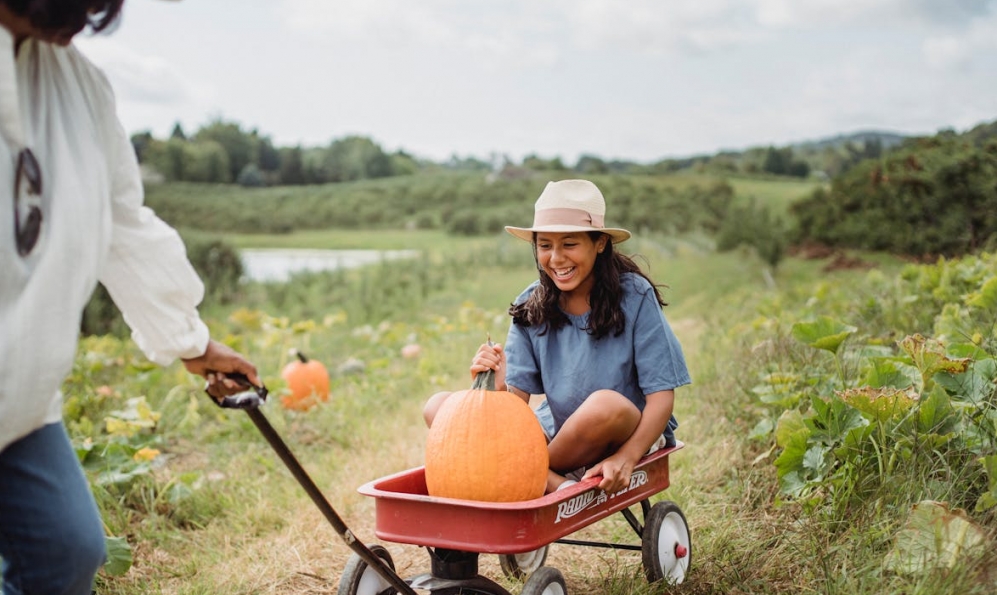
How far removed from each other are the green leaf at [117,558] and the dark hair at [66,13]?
6.64 feet

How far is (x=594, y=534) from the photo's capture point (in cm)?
384

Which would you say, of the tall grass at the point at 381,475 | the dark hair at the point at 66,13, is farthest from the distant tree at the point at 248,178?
the dark hair at the point at 66,13

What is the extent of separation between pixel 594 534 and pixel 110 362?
4.57m

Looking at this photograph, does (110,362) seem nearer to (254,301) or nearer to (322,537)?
(322,537)

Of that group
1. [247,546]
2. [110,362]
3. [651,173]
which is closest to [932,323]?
[247,546]

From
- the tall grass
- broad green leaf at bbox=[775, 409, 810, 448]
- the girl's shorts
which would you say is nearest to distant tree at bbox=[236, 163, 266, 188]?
the tall grass

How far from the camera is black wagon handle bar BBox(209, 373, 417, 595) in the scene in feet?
6.56

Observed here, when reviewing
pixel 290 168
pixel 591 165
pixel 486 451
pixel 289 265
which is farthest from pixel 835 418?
pixel 290 168

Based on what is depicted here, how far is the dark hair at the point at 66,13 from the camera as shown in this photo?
1.65 metres

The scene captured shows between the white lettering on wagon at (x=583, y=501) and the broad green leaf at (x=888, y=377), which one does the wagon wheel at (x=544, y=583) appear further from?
the broad green leaf at (x=888, y=377)

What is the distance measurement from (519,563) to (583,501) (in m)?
0.78

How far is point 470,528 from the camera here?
250 cm

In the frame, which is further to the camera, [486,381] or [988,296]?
[988,296]

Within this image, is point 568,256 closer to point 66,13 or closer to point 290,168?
point 66,13
